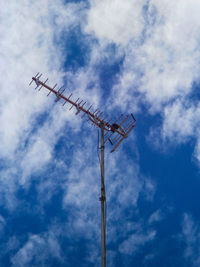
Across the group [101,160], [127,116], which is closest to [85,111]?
[127,116]

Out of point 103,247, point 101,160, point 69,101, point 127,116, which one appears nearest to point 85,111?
point 69,101

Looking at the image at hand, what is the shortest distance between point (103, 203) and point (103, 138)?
418cm

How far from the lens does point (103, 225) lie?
12578 mm

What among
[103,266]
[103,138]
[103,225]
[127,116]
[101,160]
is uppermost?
[127,116]

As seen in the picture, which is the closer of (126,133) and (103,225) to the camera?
(103,225)

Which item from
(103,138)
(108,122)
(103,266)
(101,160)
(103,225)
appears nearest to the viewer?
(103,266)

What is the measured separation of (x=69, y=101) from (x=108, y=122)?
3245mm

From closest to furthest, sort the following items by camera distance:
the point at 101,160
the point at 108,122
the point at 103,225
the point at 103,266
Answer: the point at 103,266, the point at 103,225, the point at 101,160, the point at 108,122

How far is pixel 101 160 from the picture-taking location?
566 inches

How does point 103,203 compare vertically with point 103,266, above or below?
above

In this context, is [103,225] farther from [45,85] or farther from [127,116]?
[45,85]

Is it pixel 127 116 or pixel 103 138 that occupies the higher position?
pixel 127 116

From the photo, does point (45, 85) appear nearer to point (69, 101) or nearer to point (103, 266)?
point (69, 101)

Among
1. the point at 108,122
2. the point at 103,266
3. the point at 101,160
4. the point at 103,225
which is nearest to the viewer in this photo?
the point at 103,266
